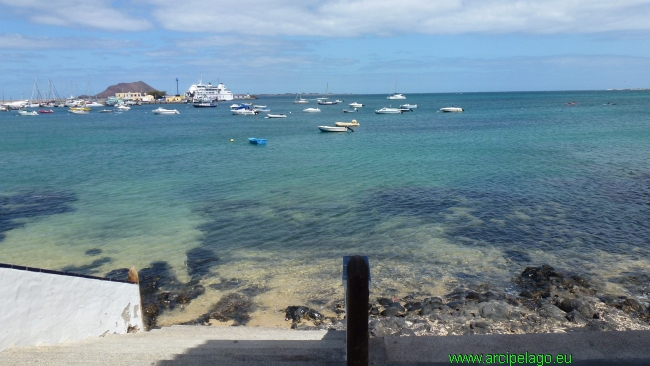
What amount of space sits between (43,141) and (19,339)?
5734cm

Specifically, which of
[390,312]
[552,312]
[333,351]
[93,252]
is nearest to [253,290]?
[390,312]

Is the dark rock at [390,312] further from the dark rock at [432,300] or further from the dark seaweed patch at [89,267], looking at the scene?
the dark seaweed patch at [89,267]

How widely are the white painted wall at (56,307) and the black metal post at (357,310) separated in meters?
4.96

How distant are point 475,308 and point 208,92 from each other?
189865mm

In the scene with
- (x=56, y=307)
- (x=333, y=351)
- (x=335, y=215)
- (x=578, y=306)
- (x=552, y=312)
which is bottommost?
(x=335, y=215)

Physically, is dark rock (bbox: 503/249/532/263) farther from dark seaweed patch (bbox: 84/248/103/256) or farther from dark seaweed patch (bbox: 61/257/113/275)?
dark seaweed patch (bbox: 84/248/103/256)

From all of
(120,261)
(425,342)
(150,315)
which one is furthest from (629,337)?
(120,261)

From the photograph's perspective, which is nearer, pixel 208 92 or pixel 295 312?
pixel 295 312

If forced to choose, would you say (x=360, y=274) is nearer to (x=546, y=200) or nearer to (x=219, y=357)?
(x=219, y=357)

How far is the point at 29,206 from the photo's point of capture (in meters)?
22.9

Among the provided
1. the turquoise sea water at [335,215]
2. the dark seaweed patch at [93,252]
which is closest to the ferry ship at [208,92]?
the turquoise sea water at [335,215]

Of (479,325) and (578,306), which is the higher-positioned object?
(578,306)

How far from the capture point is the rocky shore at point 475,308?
10359 millimetres

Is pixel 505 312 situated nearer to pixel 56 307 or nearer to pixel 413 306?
pixel 413 306
